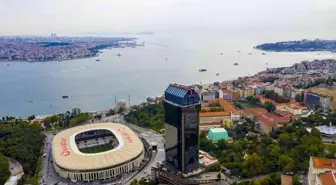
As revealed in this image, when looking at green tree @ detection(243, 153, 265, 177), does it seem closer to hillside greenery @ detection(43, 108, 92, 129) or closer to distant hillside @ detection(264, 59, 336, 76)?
hillside greenery @ detection(43, 108, 92, 129)

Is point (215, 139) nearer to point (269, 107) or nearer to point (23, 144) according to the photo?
point (269, 107)

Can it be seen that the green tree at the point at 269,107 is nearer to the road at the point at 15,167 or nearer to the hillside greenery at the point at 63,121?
the hillside greenery at the point at 63,121

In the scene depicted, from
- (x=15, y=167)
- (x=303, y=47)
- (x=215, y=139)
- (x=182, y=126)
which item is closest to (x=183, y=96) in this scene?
(x=182, y=126)

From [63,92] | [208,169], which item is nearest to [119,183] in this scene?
[208,169]

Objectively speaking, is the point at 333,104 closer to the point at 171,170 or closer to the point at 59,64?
the point at 171,170

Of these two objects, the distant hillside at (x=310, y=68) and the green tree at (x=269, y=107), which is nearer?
the green tree at (x=269, y=107)

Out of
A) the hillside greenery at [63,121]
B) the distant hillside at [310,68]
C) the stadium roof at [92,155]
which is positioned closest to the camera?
the stadium roof at [92,155]

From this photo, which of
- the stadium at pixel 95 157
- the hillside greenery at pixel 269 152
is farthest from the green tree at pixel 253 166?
the stadium at pixel 95 157
